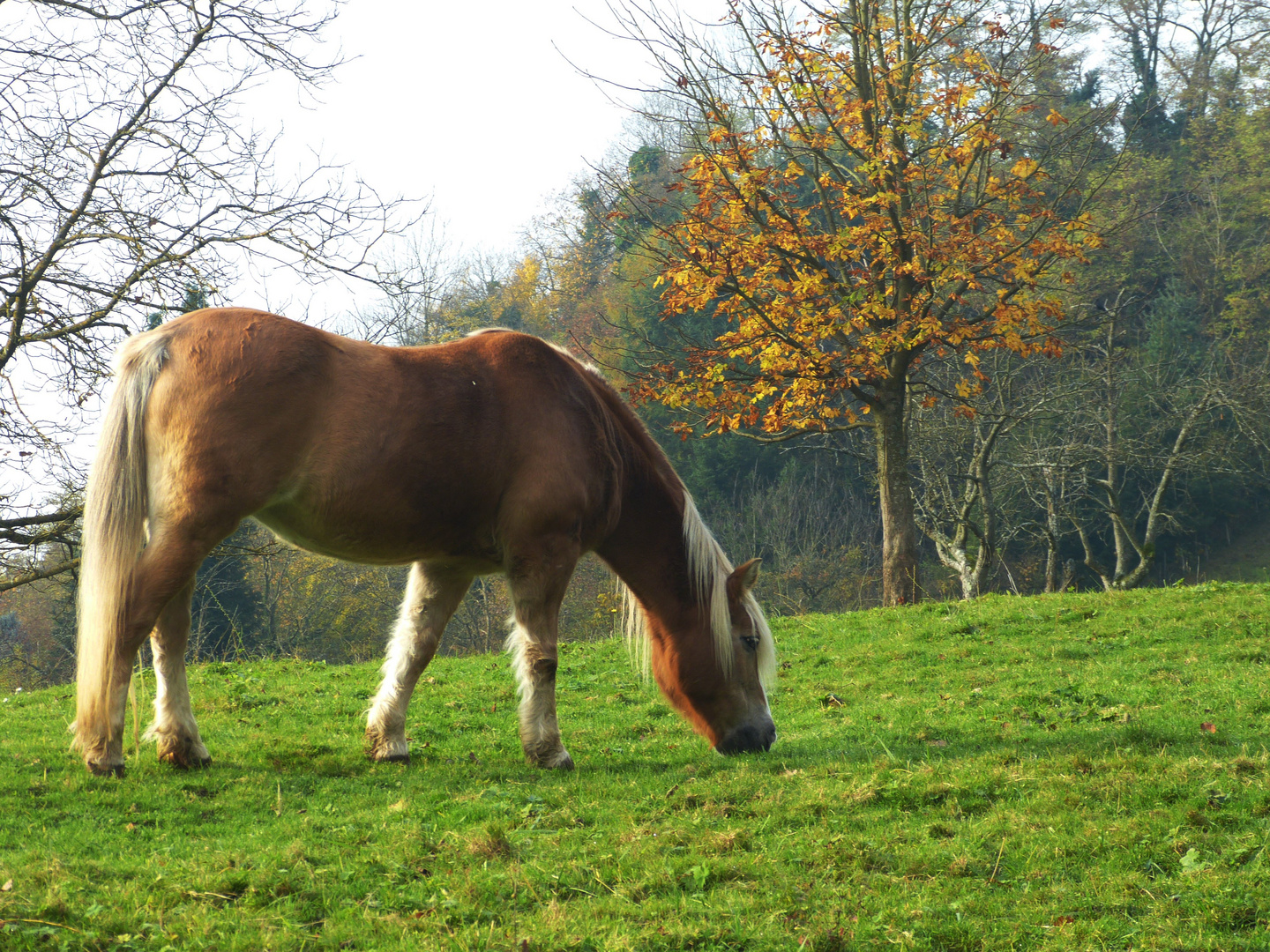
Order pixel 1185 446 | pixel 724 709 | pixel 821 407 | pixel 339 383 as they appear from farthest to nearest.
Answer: pixel 1185 446 → pixel 821 407 → pixel 724 709 → pixel 339 383

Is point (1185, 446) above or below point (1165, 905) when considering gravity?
above

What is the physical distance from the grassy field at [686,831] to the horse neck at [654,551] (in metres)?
0.93

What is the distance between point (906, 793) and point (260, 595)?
2711 cm

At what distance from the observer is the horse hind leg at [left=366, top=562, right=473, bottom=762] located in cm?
577

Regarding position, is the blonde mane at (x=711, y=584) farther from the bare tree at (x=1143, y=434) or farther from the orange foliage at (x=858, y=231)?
the bare tree at (x=1143, y=434)

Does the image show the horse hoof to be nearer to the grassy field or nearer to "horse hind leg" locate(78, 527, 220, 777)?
the grassy field

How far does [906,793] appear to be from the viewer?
4.52 meters

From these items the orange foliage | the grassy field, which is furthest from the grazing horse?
the orange foliage

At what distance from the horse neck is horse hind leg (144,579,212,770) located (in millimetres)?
2498

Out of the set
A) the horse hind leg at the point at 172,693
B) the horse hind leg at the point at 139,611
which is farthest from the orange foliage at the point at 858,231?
the horse hind leg at the point at 139,611

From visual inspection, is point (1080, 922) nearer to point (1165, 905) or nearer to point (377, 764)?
point (1165, 905)

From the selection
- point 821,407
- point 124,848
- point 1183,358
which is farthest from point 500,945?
point 1183,358

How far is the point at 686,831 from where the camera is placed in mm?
4121

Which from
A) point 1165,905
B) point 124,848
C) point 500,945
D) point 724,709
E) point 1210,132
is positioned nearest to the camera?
point 500,945
